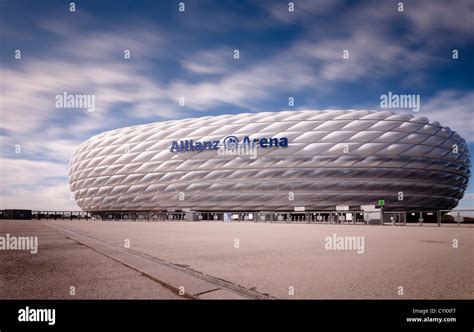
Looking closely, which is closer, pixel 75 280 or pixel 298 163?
pixel 75 280

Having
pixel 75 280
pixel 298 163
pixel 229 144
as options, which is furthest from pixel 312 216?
pixel 75 280

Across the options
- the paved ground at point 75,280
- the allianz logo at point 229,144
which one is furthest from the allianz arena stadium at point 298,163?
the paved ground at point 75,280

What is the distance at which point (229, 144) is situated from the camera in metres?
52.7

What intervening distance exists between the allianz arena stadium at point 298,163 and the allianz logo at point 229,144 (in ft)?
0.52

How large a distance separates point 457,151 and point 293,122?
1076 inches

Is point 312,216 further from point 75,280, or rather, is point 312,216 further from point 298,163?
point 75,280

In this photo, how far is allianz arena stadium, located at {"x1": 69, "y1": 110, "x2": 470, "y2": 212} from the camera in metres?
48.0

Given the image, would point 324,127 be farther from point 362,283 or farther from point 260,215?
point 362,283

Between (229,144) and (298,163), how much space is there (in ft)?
37.4

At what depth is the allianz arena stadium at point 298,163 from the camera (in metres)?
48.0

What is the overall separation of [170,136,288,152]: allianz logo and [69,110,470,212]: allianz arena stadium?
160 mm

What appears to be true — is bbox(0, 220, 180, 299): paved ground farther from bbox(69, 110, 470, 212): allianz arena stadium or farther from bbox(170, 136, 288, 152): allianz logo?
bbox(170, 136, 288, 152): allianz logo
